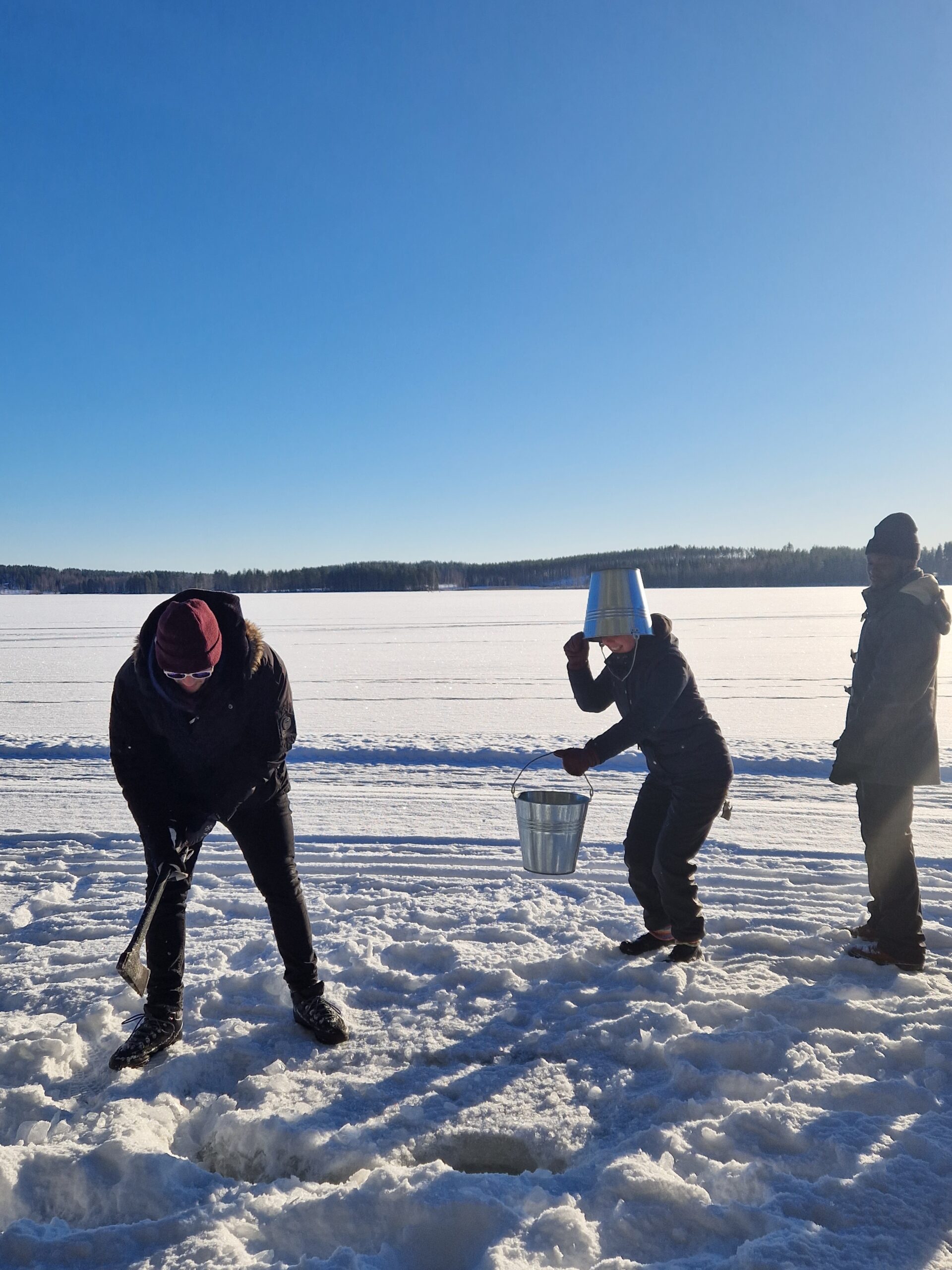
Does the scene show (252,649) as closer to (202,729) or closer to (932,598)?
(202,729)

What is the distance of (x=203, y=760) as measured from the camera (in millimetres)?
2529

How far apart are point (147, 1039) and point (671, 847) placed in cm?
215

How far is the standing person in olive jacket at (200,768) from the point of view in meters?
2.38

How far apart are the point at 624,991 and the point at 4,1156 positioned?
2201 mm

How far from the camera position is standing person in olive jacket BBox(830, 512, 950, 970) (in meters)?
3.13

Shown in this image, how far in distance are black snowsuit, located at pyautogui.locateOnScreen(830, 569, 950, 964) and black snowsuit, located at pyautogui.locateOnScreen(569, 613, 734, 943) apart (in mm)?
610

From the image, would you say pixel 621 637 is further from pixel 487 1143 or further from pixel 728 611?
pixel 728 611

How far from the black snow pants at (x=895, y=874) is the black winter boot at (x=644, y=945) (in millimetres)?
925

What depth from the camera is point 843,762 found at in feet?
10.9

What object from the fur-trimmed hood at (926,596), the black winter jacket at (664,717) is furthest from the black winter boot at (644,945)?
the fur-trimmed hood at (926,596)

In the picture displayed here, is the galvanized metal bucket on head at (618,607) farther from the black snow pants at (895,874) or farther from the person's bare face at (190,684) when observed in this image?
the person's bare face at (190,684)

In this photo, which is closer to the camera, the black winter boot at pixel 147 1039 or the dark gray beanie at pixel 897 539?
the black winter boot at pixel 147 1039

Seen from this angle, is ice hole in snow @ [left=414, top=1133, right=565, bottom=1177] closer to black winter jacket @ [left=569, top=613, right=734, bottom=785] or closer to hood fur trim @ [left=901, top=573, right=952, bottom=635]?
black winter jacket @ [left=569, top=613, right=734, bottom=785]

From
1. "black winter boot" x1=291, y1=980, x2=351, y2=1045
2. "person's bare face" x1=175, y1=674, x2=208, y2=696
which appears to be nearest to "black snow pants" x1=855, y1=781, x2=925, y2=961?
"black winter boot" x1=291, y1=980, x2=351, y2=1045
